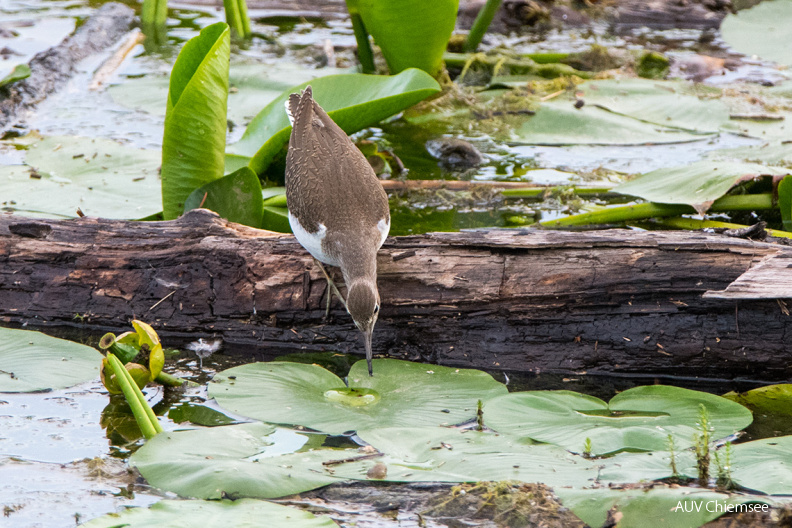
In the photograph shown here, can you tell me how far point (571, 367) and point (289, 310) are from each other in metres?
1.55

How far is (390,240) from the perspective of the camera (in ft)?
14.1

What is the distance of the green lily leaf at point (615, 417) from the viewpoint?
126 inches

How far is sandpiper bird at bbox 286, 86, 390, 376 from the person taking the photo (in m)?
3.91

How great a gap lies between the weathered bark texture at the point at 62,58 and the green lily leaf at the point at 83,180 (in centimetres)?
156

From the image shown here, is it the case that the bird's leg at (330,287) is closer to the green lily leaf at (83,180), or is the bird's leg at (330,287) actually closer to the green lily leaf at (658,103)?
the green lily leaf at (83,180)

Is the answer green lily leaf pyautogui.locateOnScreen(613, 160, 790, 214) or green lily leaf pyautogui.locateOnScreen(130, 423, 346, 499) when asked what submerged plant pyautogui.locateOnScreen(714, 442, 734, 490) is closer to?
green lily leaf pyautogui.locateOnScreen(130, 423, 346, 499)

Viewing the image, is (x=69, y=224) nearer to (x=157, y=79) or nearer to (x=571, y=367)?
(x=571, y=367)

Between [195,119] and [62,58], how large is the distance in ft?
16.2

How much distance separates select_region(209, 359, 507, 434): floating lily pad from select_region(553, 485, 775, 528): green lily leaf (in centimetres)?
88

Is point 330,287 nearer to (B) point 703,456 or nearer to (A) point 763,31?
(B) point 703,456

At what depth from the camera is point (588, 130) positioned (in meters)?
6.96

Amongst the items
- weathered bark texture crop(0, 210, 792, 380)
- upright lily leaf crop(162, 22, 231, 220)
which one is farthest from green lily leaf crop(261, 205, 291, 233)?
weathered bark texture crop(0, 210, 792, 380)

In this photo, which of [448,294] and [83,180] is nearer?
[448,294]

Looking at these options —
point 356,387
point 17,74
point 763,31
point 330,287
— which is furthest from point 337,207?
point 763,31
